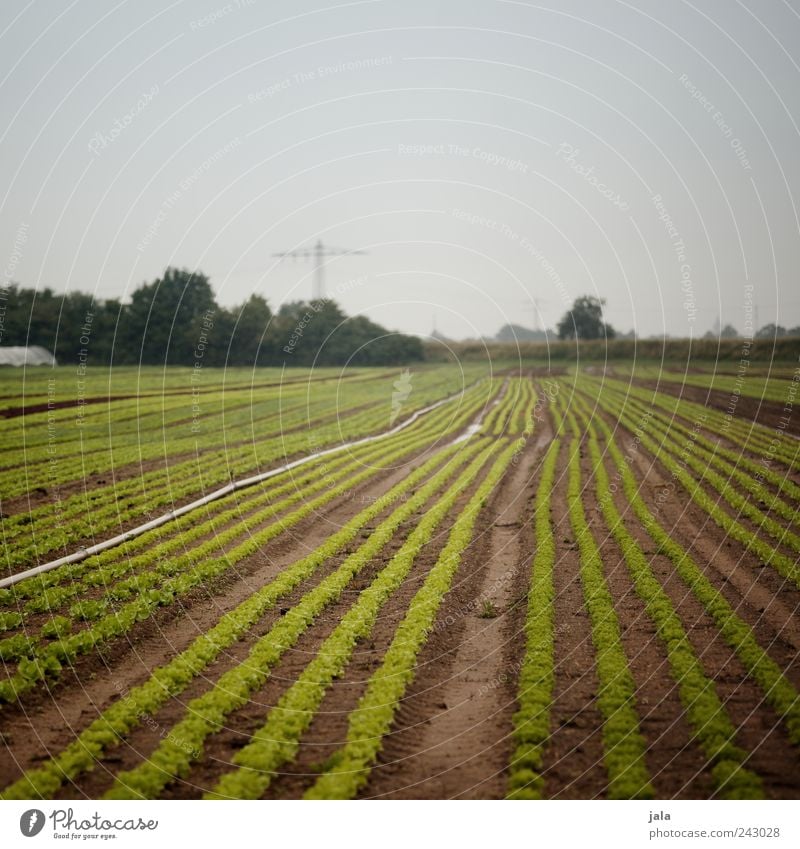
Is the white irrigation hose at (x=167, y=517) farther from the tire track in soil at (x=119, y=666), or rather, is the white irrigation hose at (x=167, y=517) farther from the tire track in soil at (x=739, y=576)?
the tire track in soil at (x=739, y=576)

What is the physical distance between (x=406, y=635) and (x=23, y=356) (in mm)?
86631

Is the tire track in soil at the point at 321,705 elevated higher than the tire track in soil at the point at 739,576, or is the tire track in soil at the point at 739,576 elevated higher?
the tire track in soil at the point at 739,576

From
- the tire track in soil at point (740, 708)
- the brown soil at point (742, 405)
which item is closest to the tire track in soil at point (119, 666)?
the tire track in soil at point (740, 708)

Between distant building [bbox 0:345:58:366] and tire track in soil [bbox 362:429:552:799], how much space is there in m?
75.8

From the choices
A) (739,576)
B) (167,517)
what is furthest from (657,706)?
(167,517)

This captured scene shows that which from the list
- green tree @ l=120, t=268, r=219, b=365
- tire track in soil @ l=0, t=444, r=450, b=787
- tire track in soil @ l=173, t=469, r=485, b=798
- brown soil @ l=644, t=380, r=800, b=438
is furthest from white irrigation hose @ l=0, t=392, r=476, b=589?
green tree @ l=120, t=268, r=219, b=365

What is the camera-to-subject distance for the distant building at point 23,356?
7800cm

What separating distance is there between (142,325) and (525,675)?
8862cm

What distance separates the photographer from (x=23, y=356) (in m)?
83.9

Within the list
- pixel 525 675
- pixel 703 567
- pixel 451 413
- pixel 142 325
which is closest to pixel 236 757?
pixel 525 675

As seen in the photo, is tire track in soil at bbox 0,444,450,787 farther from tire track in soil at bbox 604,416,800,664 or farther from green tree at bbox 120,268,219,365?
green tree at bbox 120,268,219,365

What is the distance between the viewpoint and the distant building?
256ft

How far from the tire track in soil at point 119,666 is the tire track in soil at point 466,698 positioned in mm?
4967

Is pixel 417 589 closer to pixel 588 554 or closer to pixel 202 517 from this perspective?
pixel 588 554
